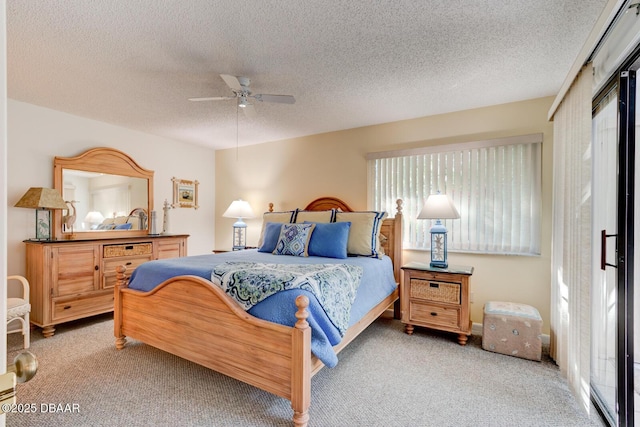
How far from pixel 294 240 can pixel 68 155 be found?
2.98 meters

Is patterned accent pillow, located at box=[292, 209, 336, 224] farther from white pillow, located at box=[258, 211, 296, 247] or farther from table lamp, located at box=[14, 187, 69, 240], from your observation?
table lamp, located at box=[14, 187, 69, 240]

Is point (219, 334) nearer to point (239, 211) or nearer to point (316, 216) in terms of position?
point (316, 216)

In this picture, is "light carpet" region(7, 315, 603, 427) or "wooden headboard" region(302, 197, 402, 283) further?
"wooden headboard" region(302, 197, 402, 283)

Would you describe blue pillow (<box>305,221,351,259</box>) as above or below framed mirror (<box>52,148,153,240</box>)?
below

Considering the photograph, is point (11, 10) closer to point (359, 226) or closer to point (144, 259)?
point (144, 259)

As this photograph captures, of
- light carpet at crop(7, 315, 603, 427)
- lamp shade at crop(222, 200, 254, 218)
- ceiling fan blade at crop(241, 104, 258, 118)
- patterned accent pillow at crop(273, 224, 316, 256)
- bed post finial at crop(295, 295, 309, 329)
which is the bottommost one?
light carpet at crop(7, 315, 603, 427)

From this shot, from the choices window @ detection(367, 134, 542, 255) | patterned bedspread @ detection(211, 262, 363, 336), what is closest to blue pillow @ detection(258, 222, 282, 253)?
patterned bedspread @ detection(211, 262, 363, 336)

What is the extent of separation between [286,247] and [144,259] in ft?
6.77

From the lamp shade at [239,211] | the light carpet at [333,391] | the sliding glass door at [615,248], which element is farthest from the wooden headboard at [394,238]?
the lamp shade at [239,211]

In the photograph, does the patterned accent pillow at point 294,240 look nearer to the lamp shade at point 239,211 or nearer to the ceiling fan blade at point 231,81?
the lamp shade at point 239,211

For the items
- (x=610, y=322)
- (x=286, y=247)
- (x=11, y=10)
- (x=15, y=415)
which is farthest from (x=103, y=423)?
(x=610, y=322)

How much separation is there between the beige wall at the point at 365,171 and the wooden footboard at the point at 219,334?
235 centimetres

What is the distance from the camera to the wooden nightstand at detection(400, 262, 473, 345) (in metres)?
2.86

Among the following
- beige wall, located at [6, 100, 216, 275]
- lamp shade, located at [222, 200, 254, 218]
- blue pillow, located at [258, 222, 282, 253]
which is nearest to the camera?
beige wall, located at [6, 100, 216, 275]
